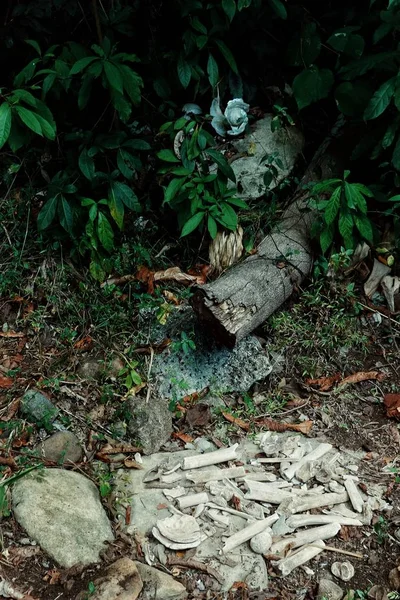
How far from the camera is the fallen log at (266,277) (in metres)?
3.55

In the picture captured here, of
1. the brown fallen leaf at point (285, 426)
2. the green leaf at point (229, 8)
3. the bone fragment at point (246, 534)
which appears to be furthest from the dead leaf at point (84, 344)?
the green leaf at point (229, 8)

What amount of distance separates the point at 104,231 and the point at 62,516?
177cm

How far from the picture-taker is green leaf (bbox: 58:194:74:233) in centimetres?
394

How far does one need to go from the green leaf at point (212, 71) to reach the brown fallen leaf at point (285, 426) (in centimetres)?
205

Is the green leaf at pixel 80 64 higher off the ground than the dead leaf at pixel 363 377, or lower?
higher

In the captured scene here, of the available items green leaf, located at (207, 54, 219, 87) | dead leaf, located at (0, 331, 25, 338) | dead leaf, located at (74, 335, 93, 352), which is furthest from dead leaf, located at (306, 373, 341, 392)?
green leaf, located at (207, 54, 219, 87)

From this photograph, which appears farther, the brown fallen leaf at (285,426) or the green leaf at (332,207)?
the green leaf at (332,207)

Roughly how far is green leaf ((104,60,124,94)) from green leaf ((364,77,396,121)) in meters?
1.41

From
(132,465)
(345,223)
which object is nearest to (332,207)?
(345,223)

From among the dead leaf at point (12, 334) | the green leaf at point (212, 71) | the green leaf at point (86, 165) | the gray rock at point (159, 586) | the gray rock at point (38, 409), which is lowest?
the dead leaf at point (12, 334)

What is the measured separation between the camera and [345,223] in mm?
3869

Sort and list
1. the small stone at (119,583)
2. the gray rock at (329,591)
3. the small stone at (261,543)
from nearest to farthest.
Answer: the small stone at (119,583) < the gray rock at (329,591) < the small stone at (261,543)

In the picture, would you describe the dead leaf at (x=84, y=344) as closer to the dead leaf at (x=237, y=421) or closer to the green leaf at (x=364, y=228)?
the dead leaf at (x=237, y=421)

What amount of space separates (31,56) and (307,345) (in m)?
2.64
